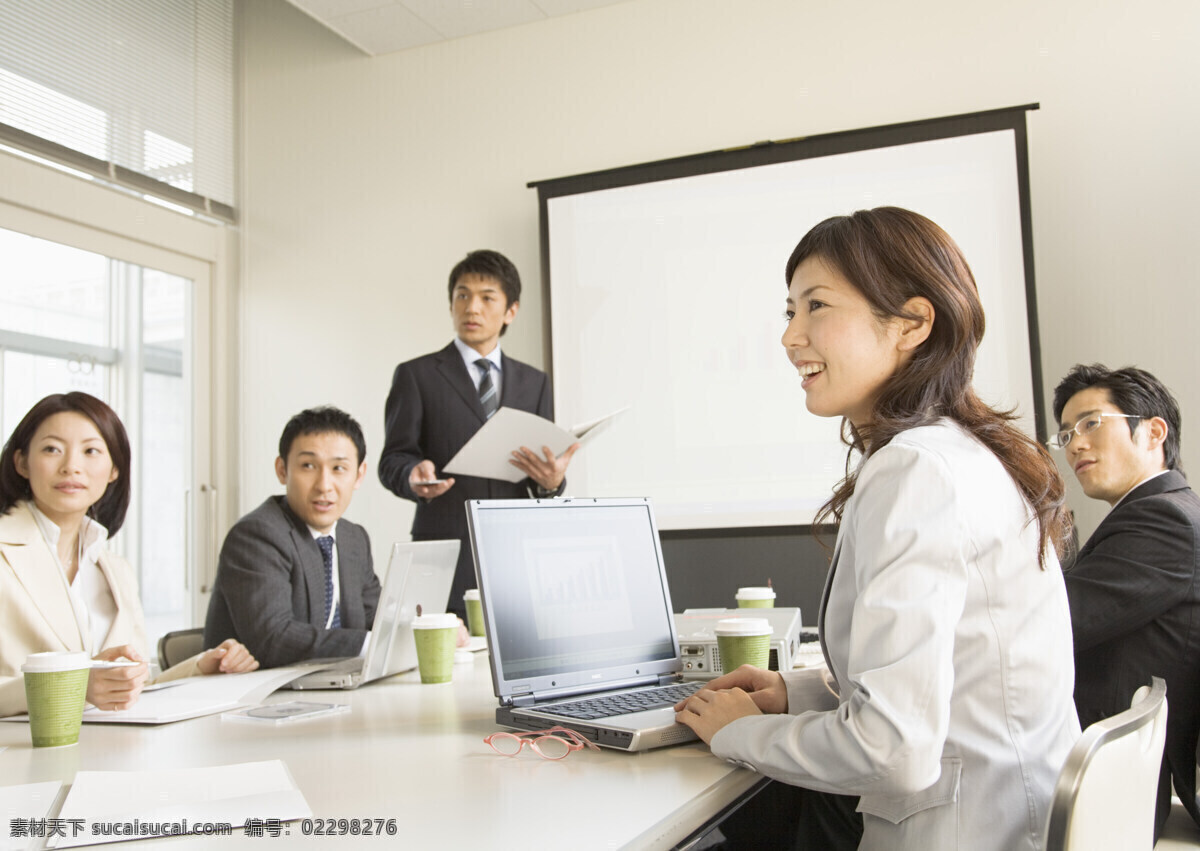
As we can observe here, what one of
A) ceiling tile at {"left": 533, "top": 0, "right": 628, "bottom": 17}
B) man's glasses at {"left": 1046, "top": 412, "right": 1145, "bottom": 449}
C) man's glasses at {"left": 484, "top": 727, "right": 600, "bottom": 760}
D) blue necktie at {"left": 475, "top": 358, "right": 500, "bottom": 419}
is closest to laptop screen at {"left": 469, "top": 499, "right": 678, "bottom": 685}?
man's glasses at {"left": 484, "top": 727, "right": 600, "bottom": 760}

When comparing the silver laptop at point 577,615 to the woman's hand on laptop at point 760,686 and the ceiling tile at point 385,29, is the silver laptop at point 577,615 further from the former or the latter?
the ceiling tile at point 385,29

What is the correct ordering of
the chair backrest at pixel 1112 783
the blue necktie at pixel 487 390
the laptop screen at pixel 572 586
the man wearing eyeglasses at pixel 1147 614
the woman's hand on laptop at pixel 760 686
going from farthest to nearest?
1. the blue necktie at pixel 487 390
2. the man wearing eyeglasses at pixel 1147 614
3. the laptop screen at pixel 572 586
4. the woman's hand on laptop at pixel 760 686
5. the chair backrest at pixel 1112 783

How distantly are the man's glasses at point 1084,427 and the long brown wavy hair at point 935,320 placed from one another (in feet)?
3.62

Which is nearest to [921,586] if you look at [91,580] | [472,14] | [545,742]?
[545,742]

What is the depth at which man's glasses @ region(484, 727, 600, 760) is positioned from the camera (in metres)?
1.20

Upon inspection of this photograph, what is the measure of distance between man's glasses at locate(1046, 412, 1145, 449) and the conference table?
4.54ft

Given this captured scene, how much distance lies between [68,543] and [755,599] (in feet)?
5.05

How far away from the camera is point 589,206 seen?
4070 millimetres

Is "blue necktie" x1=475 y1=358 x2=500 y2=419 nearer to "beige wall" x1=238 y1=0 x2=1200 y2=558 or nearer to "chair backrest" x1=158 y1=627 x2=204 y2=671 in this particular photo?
"beige wall" x1=238 y1=0 x2=1200 y2=558

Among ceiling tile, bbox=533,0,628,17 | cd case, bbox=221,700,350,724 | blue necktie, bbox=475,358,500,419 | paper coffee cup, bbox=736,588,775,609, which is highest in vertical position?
ceiling tile, bbox=533,0,628,17

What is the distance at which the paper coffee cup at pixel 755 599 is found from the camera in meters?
2.35

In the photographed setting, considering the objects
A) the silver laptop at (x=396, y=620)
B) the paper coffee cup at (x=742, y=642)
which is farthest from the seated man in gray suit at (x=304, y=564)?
the paper coffee cup at (x=742, y=642)

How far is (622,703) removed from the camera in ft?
4.48

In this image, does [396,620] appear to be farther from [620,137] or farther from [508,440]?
[620,137]
